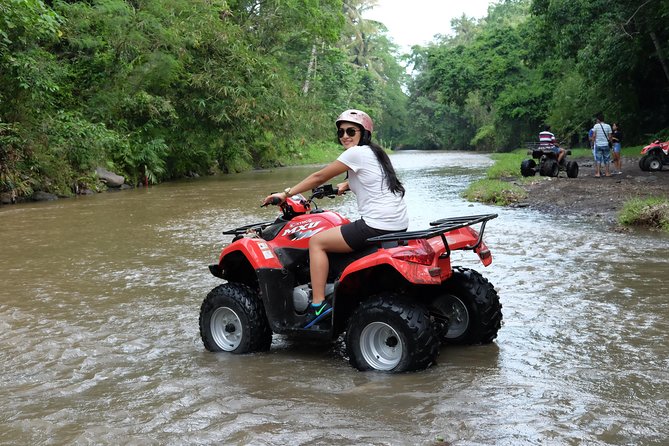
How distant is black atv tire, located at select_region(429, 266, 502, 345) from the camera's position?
5.32 m

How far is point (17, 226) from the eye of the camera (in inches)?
572

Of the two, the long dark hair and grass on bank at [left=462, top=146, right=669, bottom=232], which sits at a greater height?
the long dark hair

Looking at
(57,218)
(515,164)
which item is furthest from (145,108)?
(515,164)

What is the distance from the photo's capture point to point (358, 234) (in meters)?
4.93

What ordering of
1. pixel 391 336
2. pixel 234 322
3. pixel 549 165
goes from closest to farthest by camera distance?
pixel 391 336
pixel 234 322
pixel 549 165

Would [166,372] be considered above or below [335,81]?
below

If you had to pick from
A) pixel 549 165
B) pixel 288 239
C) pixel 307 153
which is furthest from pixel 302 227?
pixel 307 153

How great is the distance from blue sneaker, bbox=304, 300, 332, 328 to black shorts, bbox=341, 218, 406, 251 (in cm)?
47

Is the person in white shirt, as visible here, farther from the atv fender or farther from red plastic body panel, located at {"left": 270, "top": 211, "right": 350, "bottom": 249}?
the atv fender

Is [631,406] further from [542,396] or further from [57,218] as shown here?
[57,218]

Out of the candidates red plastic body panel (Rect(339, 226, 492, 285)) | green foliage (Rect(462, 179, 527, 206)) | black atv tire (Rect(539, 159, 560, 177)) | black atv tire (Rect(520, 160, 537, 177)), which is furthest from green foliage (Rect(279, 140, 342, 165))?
red plastic body panel (Rect(339, 226, 492, 285))

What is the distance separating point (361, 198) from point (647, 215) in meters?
7.58

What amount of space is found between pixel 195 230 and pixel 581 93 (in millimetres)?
25849

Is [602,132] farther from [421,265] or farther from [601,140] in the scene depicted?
[421,265]
